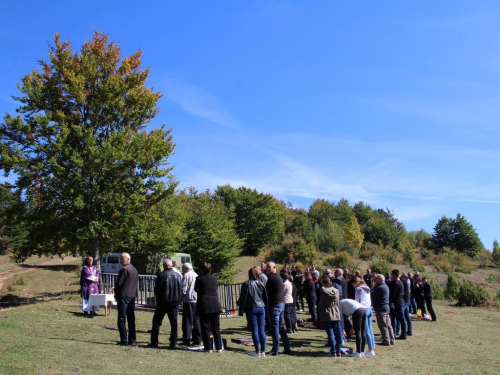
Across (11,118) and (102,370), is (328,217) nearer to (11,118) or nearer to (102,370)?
(11,118)

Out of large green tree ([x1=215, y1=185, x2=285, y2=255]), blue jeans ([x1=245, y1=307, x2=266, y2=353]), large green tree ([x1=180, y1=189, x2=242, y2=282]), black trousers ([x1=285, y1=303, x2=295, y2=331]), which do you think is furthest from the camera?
large green tree ([x1=215, y1=185, x2=285, y2=255])

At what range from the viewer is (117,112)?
19016mm

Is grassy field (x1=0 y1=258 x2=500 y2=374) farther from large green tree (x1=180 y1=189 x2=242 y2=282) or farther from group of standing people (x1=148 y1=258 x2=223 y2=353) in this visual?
large green tree (x1=180 y1=189 x2=242 y2=282)

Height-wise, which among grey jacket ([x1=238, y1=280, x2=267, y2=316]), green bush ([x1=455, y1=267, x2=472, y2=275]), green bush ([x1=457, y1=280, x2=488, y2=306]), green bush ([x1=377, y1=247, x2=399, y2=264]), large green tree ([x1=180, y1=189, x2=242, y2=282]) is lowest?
green bush ([x1=457, y1=280, x2=488, y2=306])

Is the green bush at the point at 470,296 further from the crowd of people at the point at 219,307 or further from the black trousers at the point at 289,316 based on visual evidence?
the crowd of people at the point at 219,307

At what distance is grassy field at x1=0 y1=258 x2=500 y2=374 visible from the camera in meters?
6.97

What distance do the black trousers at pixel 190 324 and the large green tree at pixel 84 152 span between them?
9.50 meters

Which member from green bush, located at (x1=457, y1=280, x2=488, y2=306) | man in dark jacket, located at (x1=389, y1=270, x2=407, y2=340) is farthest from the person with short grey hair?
green bush, located at (x1=457, y1=280, x2=488, y2=306)

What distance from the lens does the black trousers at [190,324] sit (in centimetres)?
921

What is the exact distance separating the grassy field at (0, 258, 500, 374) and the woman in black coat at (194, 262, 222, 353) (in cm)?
47

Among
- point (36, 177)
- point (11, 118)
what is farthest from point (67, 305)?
point (11, 118)

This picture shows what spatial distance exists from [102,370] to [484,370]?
7.50 metres

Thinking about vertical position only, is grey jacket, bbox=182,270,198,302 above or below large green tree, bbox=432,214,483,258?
below

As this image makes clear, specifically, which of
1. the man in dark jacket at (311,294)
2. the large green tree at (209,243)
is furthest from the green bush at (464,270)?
the man in dark jacket at (311,294)
